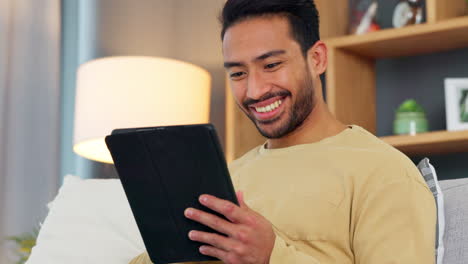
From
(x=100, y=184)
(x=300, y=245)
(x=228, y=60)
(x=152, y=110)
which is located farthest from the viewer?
(x=152, y=110)

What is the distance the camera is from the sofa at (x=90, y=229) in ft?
5.42

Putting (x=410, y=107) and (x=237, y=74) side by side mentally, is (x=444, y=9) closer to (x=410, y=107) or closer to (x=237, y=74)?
(x=410, y=107)

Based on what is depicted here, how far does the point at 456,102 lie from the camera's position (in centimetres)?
255

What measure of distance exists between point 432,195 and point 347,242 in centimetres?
17

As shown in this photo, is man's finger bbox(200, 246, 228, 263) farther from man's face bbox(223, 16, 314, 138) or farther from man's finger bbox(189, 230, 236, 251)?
man's face bbox(223, 16, 314, 138)

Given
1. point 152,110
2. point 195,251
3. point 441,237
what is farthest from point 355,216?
point 152,110

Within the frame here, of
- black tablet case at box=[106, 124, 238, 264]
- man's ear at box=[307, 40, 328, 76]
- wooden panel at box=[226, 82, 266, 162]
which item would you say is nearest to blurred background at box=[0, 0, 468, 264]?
wooden panel at box=[226, 82, 266, 162]

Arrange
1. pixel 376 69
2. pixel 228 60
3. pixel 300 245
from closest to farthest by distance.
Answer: pixel 300 245 < pixel 228 60 < pixel 376 69

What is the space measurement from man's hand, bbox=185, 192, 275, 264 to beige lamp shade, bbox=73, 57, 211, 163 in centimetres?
150

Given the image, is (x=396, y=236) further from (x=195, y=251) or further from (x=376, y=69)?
(x=376, y=69)

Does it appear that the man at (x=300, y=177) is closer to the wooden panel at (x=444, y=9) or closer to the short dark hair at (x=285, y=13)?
the short dark hair at (x=285, y=13)

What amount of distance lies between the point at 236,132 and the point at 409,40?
71cm

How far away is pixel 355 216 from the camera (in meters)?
1.27

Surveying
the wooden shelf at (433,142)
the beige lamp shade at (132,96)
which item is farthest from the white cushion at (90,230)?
the wooden shelf at (433,142)
